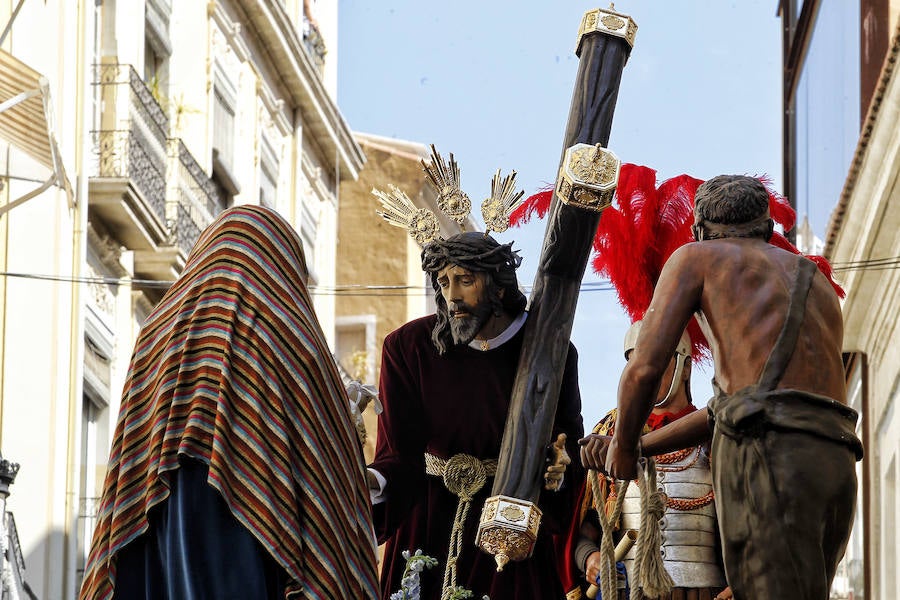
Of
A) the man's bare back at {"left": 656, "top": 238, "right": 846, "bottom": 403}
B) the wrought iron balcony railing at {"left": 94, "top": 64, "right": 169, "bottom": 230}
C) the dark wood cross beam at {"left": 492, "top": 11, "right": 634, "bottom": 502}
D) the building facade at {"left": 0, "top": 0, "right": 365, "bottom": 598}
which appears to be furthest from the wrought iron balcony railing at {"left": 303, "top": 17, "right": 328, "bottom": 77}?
the man's bare back at {"left": 656, "top": 238, "right": 846, "bottom": 403}

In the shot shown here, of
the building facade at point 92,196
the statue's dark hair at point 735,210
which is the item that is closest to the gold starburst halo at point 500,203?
the statue's dark hair at point 735,210

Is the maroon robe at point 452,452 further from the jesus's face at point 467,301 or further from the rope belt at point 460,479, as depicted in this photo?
the jesus's face at point 467,301

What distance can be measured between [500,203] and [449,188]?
20 centimetres

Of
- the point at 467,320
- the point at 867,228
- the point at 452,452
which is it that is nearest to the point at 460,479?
the point at 452,452

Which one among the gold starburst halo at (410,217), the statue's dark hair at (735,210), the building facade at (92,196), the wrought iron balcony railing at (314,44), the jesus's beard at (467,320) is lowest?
the jesus's beard at (467,320)

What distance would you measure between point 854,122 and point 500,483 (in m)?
13.8

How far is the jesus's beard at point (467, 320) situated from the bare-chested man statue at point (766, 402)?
1.54m

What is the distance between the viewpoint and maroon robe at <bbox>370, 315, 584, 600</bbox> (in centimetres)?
843

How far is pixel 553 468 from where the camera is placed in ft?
27.1

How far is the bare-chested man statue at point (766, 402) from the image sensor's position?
258 inches

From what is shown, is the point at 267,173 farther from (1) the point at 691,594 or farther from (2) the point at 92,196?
(1) the point at 691,594

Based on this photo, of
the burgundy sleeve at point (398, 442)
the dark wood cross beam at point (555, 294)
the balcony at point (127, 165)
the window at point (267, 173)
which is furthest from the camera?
the window at point (267, 173)

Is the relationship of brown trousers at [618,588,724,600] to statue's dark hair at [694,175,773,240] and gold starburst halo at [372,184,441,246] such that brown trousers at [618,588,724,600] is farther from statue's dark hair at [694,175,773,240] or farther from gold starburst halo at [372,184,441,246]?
statue's dark hair at [694,175,773,240]

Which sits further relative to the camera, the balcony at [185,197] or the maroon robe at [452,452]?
the balcony at [185,197]
